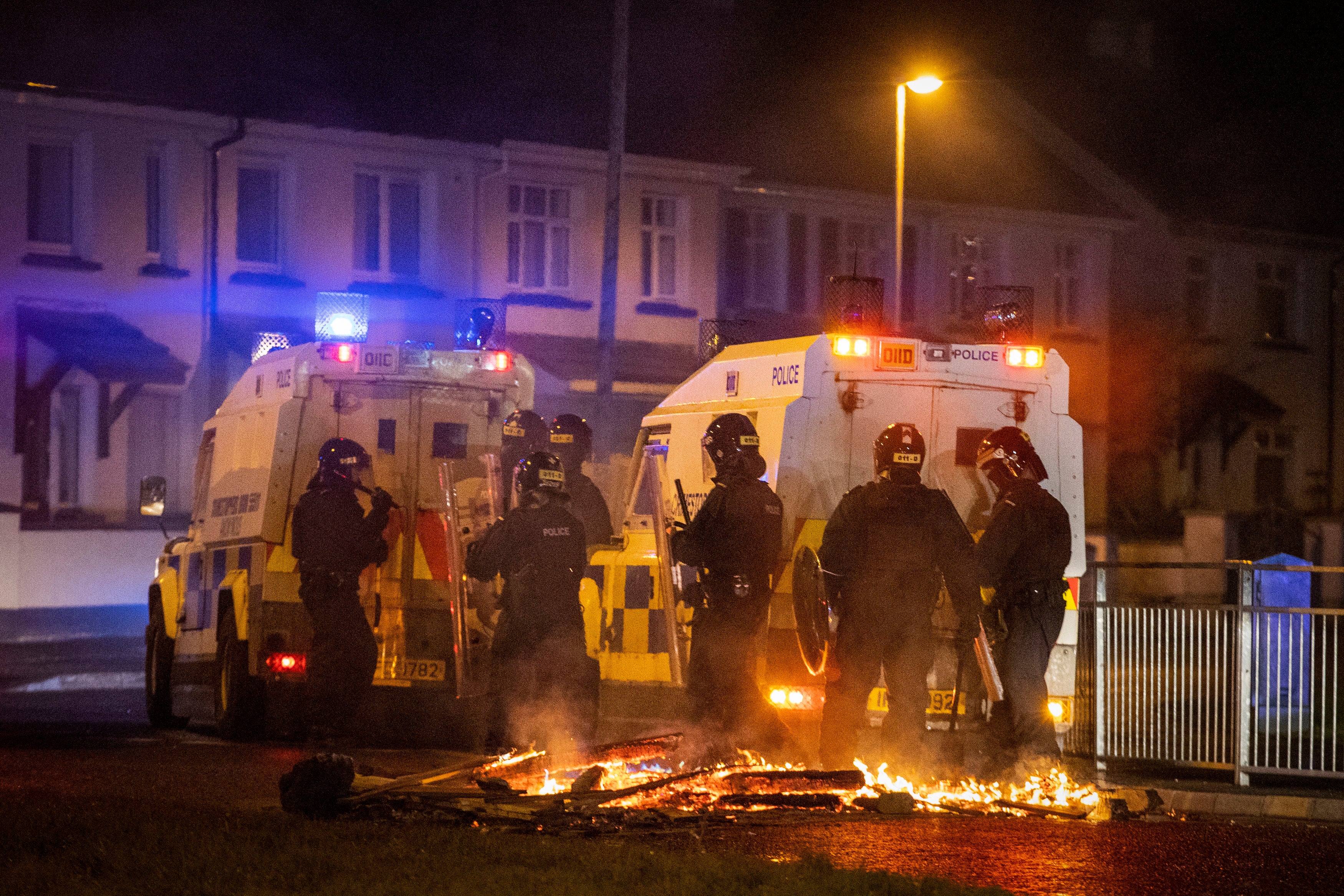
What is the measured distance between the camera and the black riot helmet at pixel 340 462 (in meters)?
10.3

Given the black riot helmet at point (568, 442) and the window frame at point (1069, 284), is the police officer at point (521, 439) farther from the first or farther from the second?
the window frame at point (1069, 284)

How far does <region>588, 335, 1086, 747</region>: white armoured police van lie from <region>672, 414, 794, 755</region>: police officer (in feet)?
0.42

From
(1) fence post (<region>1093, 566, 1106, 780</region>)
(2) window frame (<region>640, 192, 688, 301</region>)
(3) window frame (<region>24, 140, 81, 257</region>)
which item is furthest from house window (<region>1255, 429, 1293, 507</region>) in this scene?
(1) fence post (<region>1093, 566, 1106, 780</region>)

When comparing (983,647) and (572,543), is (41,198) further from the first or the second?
(983,647)

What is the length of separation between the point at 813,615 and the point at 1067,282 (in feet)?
78.9

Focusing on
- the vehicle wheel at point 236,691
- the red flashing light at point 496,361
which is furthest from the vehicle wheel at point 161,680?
the red flashing light at point 496,361

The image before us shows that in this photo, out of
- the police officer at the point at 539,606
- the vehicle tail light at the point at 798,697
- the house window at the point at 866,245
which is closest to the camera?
the vehicle tail light at the point at 798,697

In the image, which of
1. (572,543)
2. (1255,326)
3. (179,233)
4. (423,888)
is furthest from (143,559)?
(1255,326)

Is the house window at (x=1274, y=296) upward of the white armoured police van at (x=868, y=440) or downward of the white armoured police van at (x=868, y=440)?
upward

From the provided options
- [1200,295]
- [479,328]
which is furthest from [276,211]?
[1200,295]

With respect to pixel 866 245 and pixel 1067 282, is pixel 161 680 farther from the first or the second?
pixel 1067 282

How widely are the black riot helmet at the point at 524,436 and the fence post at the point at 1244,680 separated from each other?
15.1ft

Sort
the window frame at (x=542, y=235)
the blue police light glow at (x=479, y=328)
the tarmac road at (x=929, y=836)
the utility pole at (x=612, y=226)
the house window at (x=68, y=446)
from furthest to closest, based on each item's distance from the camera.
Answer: the window frame at (x=542, y=235), the house window at (x=68, y=446), the utility pole at (x=612, y=226), the blue police light glow at (x=479, y=328), the tarmac road at (x=929, y=836)

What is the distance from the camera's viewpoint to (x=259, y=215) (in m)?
24.8
